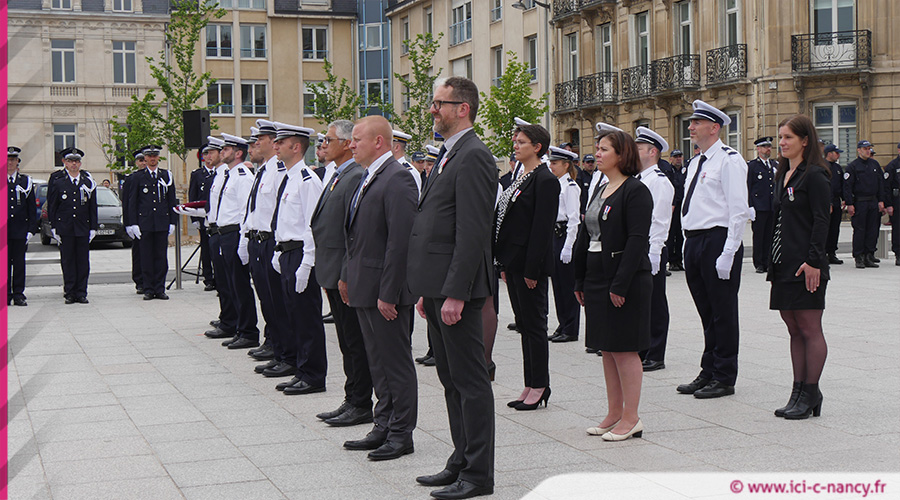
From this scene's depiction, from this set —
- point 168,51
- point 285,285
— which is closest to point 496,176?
point 285,285

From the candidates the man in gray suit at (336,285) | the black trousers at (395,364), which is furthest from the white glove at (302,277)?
the black trousers at (395,364)

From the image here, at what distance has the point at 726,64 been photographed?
111 feet

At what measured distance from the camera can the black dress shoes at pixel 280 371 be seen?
8836 millimetres

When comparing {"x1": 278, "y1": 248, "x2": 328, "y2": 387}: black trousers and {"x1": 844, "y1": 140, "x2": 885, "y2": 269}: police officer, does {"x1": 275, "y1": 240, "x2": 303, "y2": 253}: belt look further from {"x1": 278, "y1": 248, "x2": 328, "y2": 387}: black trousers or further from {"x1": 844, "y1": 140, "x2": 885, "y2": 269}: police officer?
{"x1": 844, "y1": 140, "x2": 885, "y2": 269}: police officer

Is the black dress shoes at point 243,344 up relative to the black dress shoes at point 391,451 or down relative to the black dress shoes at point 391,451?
up

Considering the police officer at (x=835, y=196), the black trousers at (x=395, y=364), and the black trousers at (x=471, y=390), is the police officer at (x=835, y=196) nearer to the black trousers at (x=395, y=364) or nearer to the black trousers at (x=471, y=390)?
the black trousers at (x=395, y=364)

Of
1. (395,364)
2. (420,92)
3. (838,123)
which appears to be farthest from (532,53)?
(395,364)

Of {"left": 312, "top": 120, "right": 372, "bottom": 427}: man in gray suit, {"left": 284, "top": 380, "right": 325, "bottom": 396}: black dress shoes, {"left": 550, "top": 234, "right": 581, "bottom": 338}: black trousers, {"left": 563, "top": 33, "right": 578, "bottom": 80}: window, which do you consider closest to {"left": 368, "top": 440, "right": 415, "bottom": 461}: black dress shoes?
{"left": 312, "top": 120, "right": 372, "bottom": 427}: man in gray suit

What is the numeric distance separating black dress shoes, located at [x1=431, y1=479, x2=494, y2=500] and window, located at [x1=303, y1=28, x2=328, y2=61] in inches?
2285

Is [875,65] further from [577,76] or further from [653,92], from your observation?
[577,76]

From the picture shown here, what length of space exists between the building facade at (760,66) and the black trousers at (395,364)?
94.1 feet

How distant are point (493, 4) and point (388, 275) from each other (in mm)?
43234

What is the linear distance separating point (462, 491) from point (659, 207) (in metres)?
4.29

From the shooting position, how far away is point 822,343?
22.1 ft
